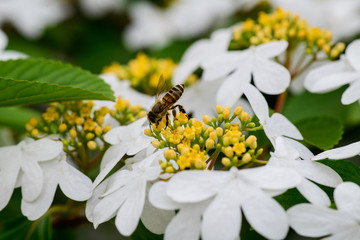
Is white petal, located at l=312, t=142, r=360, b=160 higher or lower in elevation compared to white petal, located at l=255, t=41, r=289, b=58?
lower

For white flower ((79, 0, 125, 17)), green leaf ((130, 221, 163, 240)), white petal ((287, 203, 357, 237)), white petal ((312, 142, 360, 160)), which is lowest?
green leaf ((130, 221, 163, 240))

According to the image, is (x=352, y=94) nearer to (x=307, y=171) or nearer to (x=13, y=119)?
(x=307, y=171)

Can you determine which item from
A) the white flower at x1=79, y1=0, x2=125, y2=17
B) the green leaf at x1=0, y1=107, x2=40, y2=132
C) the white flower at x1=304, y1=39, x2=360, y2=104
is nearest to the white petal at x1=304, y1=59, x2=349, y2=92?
the white flower at x1=304, y1=39, x2=360, y2=104

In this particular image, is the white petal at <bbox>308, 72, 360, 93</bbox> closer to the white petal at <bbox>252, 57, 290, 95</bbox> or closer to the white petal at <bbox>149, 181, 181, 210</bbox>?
the white petal at <bbox>252, 57, 290, 95</bbox>

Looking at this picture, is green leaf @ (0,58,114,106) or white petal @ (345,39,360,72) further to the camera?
white petal @ (345,39,360,72)

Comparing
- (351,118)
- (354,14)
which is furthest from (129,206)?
(354,14)

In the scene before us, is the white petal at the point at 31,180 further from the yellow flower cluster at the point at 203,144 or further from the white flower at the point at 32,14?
the white flower at the point at 32,14

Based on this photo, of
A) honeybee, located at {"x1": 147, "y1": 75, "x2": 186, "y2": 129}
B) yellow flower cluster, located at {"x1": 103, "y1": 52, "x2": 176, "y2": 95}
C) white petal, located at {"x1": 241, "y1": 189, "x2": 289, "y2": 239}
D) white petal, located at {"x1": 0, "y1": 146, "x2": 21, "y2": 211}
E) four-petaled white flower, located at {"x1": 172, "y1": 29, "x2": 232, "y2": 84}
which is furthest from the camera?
yellow flower cluster, located at {"x1": 103, "y1": 52, "x2": 176, "y2": 95}

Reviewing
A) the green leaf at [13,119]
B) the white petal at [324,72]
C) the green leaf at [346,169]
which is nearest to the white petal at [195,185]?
the green leaf at [346,169]
